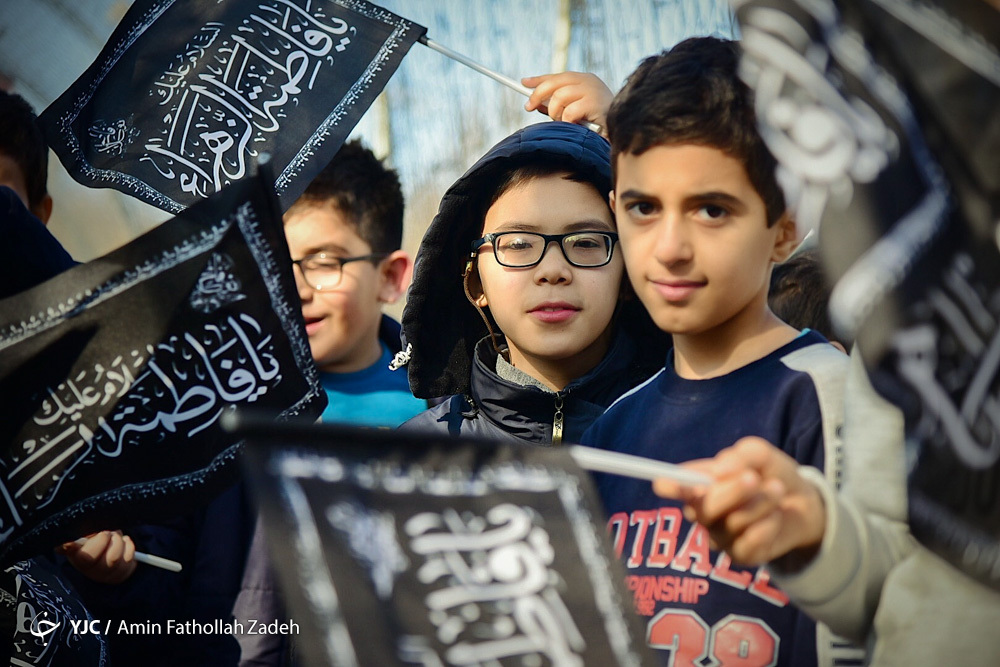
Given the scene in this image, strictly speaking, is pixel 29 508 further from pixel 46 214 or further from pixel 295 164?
pixel 46 214

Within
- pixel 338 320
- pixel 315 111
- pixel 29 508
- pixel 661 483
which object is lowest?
pixel 29 508

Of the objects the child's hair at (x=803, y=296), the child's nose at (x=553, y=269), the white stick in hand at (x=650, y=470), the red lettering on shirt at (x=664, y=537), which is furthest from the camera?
the child's hair at (x=803, y=296)

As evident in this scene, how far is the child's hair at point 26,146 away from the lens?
3.70 metres

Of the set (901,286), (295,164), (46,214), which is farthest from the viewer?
(46,214)

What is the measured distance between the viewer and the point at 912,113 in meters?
1.52

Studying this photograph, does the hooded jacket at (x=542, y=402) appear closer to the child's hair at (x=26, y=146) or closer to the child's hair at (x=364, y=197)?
the child's hair at (x=364, y=197)

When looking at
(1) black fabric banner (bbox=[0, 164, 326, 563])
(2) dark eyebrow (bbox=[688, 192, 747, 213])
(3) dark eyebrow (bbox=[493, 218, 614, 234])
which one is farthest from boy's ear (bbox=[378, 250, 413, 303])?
(2) dark eyebrow (bbox=[688, 192, 747, 213])

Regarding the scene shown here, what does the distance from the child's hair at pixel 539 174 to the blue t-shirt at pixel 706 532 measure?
36.0 inches

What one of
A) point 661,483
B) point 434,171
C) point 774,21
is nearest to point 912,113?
point 774,21

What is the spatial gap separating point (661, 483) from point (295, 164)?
6.81ft

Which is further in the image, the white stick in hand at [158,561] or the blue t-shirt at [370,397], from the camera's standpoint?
the blue t-shirt at [370,397]

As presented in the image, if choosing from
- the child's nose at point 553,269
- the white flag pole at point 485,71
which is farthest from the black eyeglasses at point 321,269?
the child's nose at point 553,269

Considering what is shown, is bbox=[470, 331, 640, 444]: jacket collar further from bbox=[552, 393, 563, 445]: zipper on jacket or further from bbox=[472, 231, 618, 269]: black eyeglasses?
bbox=[472, 231, 618, 269]: black eyeglasses

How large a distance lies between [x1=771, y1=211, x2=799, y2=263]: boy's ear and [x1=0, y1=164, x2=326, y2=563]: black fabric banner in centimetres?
105
